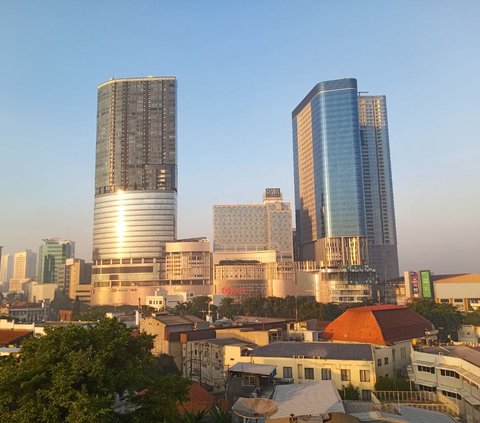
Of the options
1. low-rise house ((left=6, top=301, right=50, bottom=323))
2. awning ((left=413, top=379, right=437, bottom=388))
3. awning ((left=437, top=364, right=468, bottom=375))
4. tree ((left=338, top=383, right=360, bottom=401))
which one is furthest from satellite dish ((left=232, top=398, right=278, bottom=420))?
low-rise house ((left=6, top=301, right=50, bottom=323))

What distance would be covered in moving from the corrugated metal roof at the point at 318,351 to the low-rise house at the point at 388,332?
383 cm

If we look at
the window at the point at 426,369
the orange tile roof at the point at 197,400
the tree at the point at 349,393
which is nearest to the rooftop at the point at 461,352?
the window at the point at 426,369

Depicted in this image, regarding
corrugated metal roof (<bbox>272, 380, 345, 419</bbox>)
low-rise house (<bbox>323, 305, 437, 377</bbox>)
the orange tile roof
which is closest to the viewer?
corrugated metal roof (<bbox>272, 380, 345, 419</bbox>)

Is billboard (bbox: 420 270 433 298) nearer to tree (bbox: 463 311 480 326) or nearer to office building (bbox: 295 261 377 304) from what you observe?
office building (bbox: 295 261 377 304)

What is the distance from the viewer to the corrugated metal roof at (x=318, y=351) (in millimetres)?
46219

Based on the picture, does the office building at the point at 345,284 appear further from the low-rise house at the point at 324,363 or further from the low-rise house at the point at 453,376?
the low-rise house at the point at 453,376

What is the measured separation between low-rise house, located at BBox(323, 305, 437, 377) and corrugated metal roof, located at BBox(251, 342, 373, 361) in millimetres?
3832

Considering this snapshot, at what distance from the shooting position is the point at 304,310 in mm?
115812

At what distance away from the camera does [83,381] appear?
76.9 feet

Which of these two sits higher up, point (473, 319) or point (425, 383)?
point (425, 383)

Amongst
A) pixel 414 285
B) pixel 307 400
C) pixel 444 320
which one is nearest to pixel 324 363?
pixel 307 400

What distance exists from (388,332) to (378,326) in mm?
1635

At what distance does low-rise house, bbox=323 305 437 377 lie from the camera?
52062 millimetres

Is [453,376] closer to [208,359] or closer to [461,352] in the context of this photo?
[461,352]
